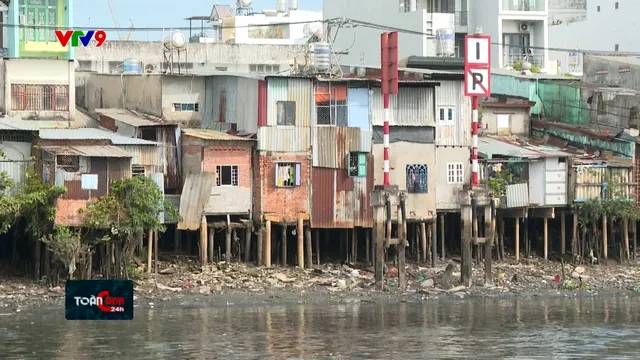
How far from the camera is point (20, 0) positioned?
52.4 meters

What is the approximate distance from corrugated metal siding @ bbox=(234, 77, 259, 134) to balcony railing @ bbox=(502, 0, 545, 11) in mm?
20085

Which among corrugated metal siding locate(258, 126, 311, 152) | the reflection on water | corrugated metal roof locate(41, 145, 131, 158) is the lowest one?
the reflection on water

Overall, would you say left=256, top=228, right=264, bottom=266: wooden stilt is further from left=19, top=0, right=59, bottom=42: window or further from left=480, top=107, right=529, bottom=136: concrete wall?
left=480, top=107, right=529, bottom=136: concrete wall

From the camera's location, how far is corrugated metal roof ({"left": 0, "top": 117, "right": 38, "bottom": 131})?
4650 centimetres

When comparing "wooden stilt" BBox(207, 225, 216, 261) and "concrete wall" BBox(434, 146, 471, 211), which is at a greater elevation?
"concrete wall" BBox(434, 146, 471, 211)

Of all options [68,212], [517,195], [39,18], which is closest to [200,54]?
[39,18]

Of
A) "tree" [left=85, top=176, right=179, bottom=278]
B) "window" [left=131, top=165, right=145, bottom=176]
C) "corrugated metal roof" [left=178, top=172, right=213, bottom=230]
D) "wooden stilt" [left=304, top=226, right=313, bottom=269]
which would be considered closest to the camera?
"tree" [left=85, top=176, right=179, bottom=278]

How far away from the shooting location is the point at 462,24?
6831 centimetres

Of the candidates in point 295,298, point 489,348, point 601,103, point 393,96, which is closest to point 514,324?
point 489,348

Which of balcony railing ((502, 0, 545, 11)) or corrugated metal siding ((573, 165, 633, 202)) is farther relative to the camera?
balcony railing ((502, 0, 545, 11))

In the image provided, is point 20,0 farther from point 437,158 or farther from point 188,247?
point 437,158

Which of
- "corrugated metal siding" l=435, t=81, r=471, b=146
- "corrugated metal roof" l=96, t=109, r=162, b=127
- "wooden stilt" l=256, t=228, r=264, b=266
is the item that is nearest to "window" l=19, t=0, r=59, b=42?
"corrugated metal roof" l=96, t=109, r=162, b=127

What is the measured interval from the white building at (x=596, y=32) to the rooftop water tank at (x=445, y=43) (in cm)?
861

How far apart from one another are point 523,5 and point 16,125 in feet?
91.9
